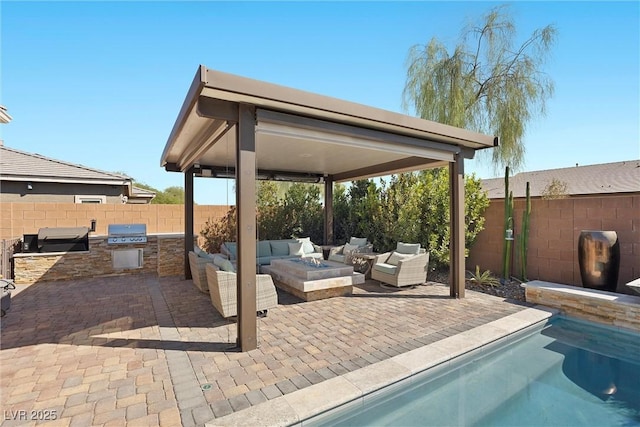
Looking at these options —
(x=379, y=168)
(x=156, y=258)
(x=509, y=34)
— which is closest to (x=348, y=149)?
(x=379, y=168)

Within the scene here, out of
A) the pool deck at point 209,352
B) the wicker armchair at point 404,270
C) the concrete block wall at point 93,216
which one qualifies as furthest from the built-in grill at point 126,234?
the wicker armchair at point 404,270

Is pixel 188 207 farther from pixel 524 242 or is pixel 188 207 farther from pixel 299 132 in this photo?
pixel 524 242

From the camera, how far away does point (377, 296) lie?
6934mm

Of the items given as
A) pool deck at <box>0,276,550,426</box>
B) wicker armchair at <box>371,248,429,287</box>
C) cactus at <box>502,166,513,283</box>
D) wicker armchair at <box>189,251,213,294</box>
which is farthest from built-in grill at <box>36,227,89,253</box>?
cactus at <box>502,166,513,283</box>

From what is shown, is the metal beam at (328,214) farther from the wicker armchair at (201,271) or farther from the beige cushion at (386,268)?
the wicker armchair at (201,271)

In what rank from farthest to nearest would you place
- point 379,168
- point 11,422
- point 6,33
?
point 379,168
point 6,33
point 11,422

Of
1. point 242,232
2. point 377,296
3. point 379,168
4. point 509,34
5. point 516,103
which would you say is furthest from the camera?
point 509,34

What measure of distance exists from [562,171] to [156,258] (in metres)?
17.1

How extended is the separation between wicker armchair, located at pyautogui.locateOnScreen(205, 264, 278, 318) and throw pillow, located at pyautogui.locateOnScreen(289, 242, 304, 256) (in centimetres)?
443

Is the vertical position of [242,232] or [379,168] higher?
[379,168]

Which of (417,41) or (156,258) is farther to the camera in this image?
(417,41)

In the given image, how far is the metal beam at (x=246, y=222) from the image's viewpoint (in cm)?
407

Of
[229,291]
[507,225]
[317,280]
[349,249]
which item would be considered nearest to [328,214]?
[349,249]

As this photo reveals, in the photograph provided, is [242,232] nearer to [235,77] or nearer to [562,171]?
[235,77]
